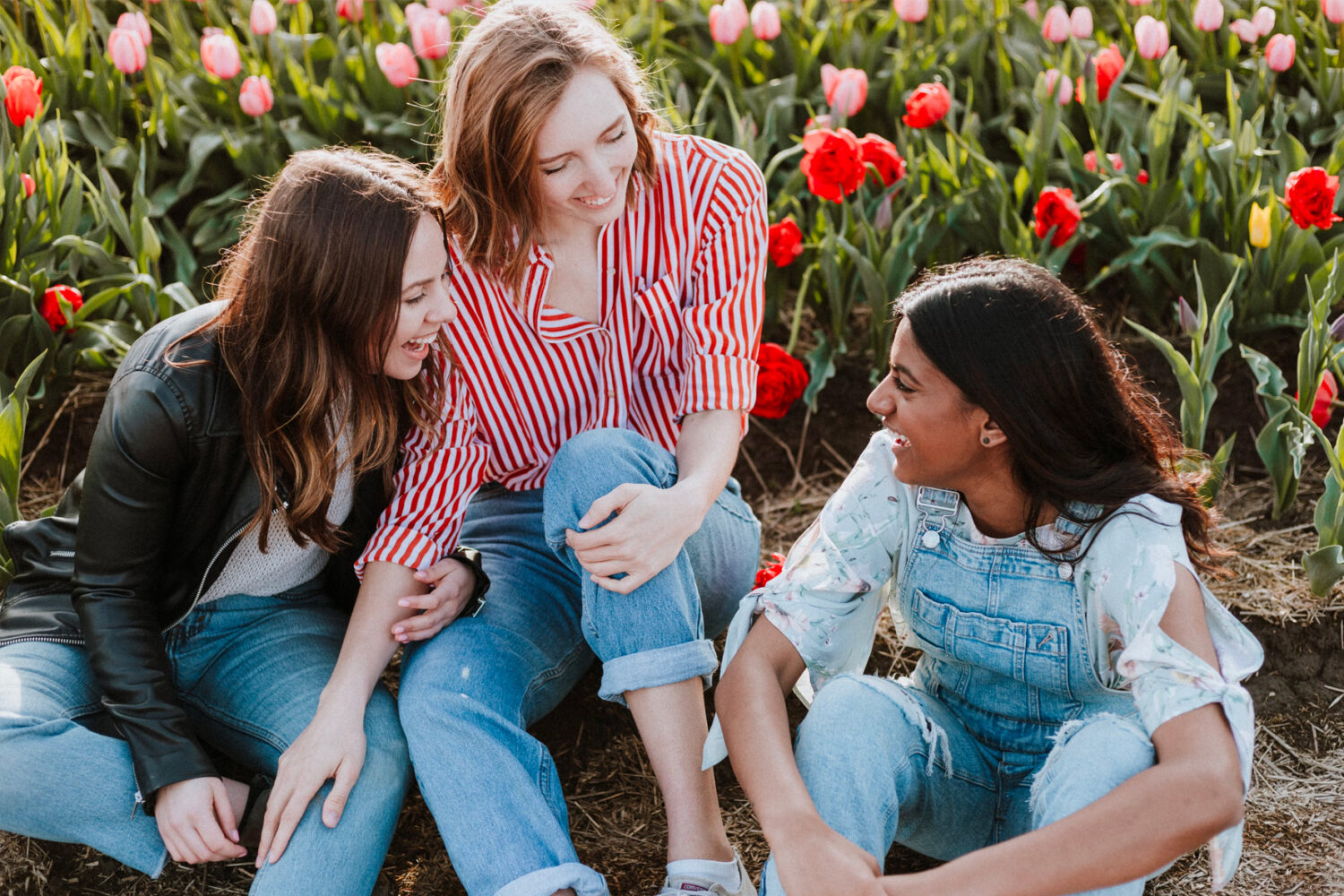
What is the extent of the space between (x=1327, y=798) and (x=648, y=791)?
1.12 metres

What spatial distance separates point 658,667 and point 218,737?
27.6 inches

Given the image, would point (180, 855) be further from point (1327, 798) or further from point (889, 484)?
point (1327, 798)

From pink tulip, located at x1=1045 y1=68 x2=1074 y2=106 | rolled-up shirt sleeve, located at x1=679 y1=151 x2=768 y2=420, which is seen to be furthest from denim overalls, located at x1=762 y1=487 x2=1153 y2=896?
pink tulip, located at x1=1045 y1=68 x2=1074 y2=106

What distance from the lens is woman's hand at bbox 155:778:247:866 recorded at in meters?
1.65

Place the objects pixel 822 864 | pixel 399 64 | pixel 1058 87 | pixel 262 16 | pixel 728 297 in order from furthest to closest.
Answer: pixel 262 16 < pixel 399 64 < pixel 1058 87 < pixel 728 297 < pixel 822 864

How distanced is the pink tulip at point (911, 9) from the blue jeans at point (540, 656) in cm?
172

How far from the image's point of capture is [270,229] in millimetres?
1718

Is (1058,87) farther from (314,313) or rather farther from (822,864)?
(822,864)

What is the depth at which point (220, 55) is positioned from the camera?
299cm

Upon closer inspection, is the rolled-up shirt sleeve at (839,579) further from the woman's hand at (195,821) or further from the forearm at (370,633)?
the woman's hand at (195,821)

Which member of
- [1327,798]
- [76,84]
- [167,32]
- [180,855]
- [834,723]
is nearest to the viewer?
[834,723]

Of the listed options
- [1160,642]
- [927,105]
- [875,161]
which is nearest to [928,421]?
[1160,642]

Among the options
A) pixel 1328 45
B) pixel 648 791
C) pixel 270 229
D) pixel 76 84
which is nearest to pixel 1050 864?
pixel 648 791

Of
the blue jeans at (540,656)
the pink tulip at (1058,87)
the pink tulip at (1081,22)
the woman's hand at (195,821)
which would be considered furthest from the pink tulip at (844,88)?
the woman's hand at (195,821)
